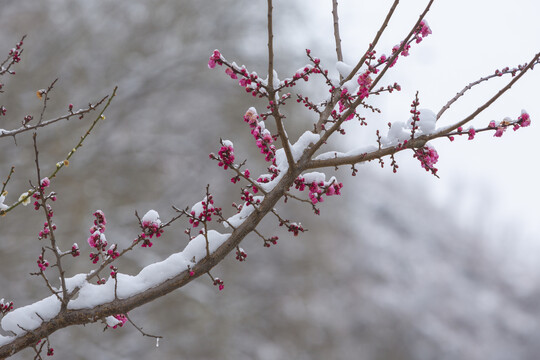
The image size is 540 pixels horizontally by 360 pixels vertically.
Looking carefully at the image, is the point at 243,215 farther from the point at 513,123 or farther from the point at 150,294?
the point at 513,123

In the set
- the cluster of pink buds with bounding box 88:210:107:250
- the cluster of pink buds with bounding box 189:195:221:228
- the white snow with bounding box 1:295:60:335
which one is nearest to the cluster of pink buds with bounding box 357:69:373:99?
the cluster of pink buds with bounding box 189:195:221:228

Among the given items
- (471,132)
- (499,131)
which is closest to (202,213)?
(471,132)

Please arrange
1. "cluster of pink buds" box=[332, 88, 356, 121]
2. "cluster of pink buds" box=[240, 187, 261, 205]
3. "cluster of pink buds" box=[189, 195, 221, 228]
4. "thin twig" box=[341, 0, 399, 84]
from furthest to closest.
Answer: "cluster of pink buds" box=[332, 88, 356, 121] → "cluster of pink buds" box=[240, 187, 261, 205] → "cluster of pink buds" box=[189, 195, 221, 228] → "thin twig" box=[341, 0, 399, 84]

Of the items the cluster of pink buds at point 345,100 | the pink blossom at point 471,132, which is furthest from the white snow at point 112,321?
the pink blossom at point 471,132

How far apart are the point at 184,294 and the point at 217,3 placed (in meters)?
5.57

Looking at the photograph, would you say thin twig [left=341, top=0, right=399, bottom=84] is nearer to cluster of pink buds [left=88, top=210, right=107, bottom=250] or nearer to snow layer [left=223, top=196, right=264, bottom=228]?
snow layer [left=223, top=196, right=264, bottom=228]

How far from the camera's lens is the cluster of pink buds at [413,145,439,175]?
5.86 feet

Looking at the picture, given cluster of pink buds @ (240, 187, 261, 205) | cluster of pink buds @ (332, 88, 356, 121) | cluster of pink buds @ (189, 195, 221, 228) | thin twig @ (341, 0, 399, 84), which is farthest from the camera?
cluster of pink buds @ (332, 88, 356, 121)

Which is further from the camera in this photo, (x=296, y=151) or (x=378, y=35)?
(x=296, y=151)

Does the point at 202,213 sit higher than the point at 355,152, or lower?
lower

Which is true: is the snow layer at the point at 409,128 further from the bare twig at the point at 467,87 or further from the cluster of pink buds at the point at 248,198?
the cluster of pink buds at the point at 248,198

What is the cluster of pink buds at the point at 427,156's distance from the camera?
1.79 meters

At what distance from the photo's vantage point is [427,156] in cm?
180

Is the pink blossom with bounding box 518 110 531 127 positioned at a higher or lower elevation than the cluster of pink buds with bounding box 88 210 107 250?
higher
